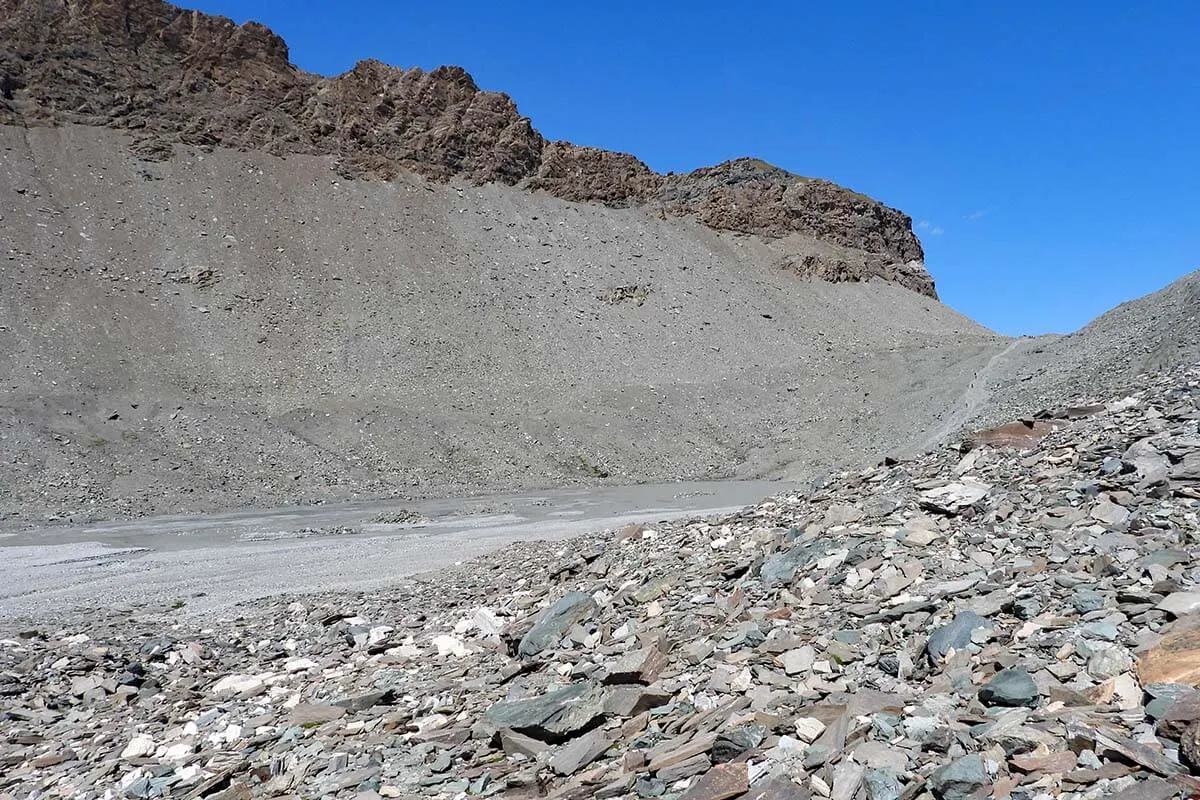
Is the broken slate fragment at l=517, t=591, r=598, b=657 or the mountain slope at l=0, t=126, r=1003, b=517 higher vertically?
the mountain slope at l=0, t=126, r=1003, b=517

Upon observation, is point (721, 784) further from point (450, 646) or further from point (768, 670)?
point (450, 646)

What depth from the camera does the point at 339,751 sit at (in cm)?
628

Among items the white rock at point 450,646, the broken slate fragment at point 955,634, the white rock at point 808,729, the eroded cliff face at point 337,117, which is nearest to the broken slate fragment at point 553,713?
the white rock at point 808,729

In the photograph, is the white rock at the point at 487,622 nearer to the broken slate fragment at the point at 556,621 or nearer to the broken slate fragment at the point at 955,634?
the broken slate fragment at the point at 556,621

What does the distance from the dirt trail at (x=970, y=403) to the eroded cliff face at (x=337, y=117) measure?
29.1m

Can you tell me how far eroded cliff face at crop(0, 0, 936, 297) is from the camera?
209 ft

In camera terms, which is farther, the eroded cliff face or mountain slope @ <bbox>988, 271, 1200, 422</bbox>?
the eroded cliff face

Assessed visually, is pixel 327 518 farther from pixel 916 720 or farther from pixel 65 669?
pixel 916 720

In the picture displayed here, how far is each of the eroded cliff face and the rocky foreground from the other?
2478 inches

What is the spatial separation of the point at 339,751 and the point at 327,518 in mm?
24812

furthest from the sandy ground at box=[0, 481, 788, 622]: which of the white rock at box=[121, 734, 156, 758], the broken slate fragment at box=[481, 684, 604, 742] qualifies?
the broken slate fragment at box=[481, 684, 604, 742]

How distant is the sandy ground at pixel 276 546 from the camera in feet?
54.2

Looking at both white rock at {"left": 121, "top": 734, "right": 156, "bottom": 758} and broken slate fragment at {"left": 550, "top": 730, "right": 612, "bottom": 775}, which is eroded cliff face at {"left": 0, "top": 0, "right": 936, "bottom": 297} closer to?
white rock at {"left": 121, "top": 734, "right": 156, "bottom": 758}

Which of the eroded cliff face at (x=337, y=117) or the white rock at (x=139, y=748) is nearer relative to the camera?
the white rock at (x=139, y=748)
